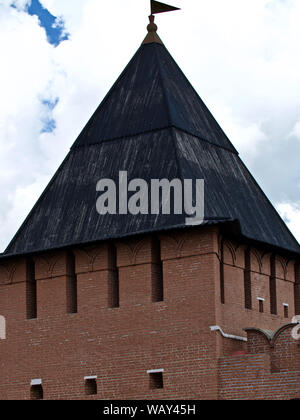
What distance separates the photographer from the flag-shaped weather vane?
27.8 meters

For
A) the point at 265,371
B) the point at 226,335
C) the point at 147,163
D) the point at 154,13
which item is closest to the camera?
the point at 265,371

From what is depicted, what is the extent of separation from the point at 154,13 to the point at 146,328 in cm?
833

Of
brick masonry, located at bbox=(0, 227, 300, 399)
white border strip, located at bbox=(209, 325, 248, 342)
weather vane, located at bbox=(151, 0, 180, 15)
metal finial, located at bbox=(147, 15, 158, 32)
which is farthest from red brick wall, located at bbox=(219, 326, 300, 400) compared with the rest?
weather vane, located at bbox=(151, 0, 180, 15)

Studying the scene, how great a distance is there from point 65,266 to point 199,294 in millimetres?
3288

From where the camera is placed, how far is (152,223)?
24.0 meters

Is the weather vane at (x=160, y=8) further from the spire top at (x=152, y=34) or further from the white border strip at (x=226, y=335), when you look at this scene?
the white border strip at (x=226, y=335)

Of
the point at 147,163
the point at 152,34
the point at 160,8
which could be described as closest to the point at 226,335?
the point at 147,163

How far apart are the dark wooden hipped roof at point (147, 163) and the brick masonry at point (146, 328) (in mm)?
495

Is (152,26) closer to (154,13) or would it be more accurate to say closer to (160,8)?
(154,13)

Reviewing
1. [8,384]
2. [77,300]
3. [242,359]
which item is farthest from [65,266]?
[242,359]

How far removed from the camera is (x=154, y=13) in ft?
91.8

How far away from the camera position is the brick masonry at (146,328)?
22.7 m

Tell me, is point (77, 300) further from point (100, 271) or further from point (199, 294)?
point (199, 294)
